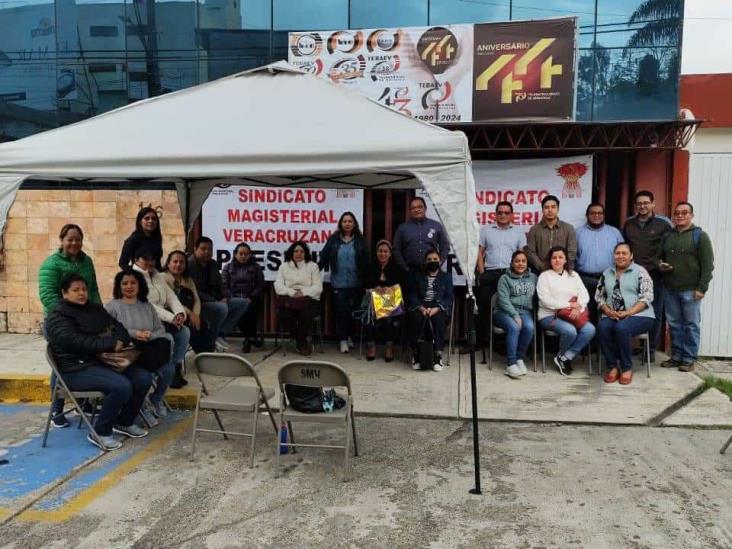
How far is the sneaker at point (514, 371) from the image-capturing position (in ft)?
22.5

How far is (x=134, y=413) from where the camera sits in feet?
16.7

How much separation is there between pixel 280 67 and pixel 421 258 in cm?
317

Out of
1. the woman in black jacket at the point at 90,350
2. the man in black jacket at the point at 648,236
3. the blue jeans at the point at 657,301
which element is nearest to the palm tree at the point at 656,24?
the man in black jacket at the point at 648,236

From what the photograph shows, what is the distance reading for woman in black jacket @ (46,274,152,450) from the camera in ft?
15.3

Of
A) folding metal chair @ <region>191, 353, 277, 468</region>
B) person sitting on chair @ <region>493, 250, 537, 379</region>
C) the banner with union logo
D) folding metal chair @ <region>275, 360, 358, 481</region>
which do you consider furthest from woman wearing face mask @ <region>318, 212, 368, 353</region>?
folding metal chair @ <region>275, 360, 358, 481</region>

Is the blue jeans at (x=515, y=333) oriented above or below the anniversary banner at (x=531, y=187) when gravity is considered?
below

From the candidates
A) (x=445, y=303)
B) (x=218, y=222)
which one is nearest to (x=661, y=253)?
(x=445, y=303)

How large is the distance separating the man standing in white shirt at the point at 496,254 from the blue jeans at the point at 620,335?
1317mm

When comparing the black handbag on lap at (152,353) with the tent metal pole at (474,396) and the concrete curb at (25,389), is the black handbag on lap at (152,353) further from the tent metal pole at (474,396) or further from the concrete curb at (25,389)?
the tent metal pole at (474,396)

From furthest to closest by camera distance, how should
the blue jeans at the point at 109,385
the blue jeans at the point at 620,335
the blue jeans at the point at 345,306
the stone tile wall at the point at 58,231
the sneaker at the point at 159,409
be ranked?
the stone tile wall at the point at 58,231
the blue jeans at the point at 345,306
the blue jeans at the point at 620,335
the sneaker at the point at 159,409
the blue jeans at the point at 109,385

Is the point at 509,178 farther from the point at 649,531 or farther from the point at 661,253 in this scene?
the point at 649,531

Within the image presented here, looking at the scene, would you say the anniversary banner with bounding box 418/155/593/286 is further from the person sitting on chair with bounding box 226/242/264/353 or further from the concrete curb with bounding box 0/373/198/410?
the concrete curb with bounding box 0/373/198/410

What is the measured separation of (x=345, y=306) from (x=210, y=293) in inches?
67.1

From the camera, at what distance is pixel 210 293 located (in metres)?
7.49
